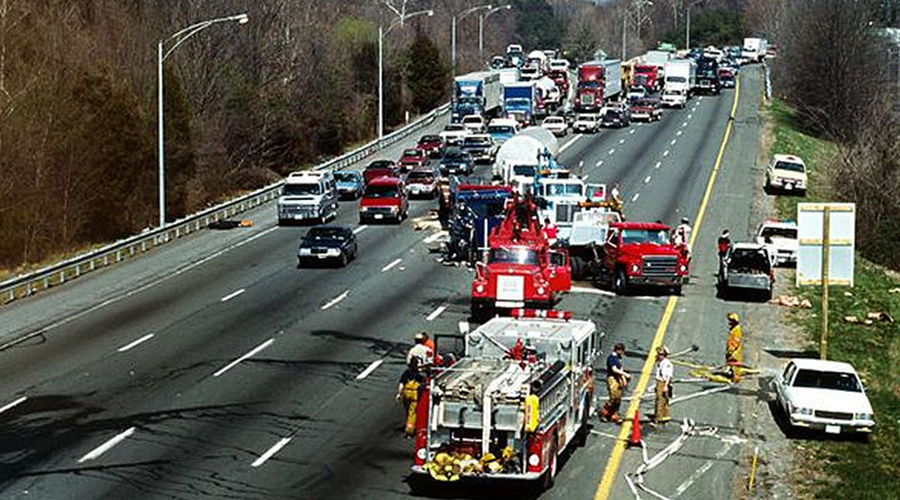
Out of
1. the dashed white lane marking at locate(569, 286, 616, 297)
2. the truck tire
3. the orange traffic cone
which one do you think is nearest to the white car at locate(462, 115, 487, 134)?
the dashed white lane marking at locate(569, 286, 616, 297)

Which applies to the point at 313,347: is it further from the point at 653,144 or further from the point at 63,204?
the point at 653,144

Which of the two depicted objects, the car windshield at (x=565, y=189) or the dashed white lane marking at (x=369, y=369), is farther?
the car windshield at (x=565, y=189)

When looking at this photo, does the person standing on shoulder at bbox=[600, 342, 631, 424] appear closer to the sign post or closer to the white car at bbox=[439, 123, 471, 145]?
the sign post

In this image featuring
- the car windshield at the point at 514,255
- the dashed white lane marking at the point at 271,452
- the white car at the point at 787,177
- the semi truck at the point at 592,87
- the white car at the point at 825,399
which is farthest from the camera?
the semi truck at the point at 592,87

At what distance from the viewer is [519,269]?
4244cm

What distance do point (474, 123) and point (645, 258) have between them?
5496cm

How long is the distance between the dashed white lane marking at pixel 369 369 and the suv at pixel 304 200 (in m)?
27.3

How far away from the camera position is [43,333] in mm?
41500

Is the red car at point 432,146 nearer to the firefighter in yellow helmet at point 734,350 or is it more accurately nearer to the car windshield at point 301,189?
the car windshield at point 301,189

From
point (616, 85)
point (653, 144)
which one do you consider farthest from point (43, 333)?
point (616, 85)

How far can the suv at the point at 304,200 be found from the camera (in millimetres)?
64250

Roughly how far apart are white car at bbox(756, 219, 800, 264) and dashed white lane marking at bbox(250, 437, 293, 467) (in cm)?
2930

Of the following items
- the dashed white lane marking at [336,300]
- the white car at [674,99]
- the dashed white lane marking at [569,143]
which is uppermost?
the white car at [674,99]

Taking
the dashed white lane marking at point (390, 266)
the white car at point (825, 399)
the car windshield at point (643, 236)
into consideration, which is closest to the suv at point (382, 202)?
the dashed white lane marking at point (390, 266)
